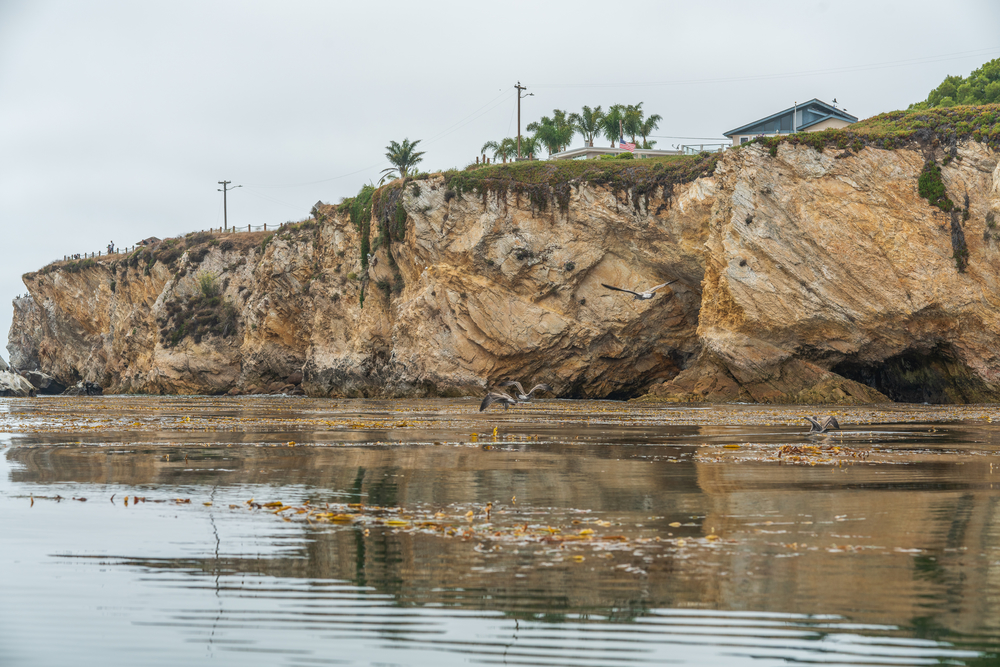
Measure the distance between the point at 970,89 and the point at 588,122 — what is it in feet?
91.0

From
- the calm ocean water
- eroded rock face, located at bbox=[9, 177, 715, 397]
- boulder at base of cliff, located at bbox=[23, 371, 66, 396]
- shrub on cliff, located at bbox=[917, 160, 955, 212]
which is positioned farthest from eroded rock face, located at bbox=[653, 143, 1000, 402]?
boulder at base of cliff, located at bbox=[23, 371, 66, 396]

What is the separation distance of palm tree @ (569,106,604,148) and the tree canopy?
23621 mm

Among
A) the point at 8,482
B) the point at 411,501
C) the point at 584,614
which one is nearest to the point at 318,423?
the point at 8,482

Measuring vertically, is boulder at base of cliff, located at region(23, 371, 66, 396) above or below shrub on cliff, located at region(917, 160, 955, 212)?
below

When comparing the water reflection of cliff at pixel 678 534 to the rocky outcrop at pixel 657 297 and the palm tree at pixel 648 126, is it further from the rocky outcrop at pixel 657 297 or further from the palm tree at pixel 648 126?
the palm tree at pixel 648 126

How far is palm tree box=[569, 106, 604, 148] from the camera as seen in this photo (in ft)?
225

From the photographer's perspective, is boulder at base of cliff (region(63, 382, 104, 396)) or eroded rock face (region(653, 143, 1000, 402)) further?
boulder at base of cliff (region(63, 382, 104, 396))

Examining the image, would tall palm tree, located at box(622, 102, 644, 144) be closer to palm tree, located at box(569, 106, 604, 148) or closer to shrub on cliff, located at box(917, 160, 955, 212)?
palm tree, located at box(569, 106, 604, 148)

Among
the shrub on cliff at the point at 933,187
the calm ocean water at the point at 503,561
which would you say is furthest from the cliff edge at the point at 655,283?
the calm ocean water at the point at 503,561

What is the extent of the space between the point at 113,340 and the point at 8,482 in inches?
2981

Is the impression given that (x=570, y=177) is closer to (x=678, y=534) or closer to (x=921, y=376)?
(x=921, y=376)

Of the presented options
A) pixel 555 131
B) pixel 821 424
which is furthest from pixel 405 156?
pixel 821 424

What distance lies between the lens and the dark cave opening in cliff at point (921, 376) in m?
37.6

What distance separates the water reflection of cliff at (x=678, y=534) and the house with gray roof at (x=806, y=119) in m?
44.1
